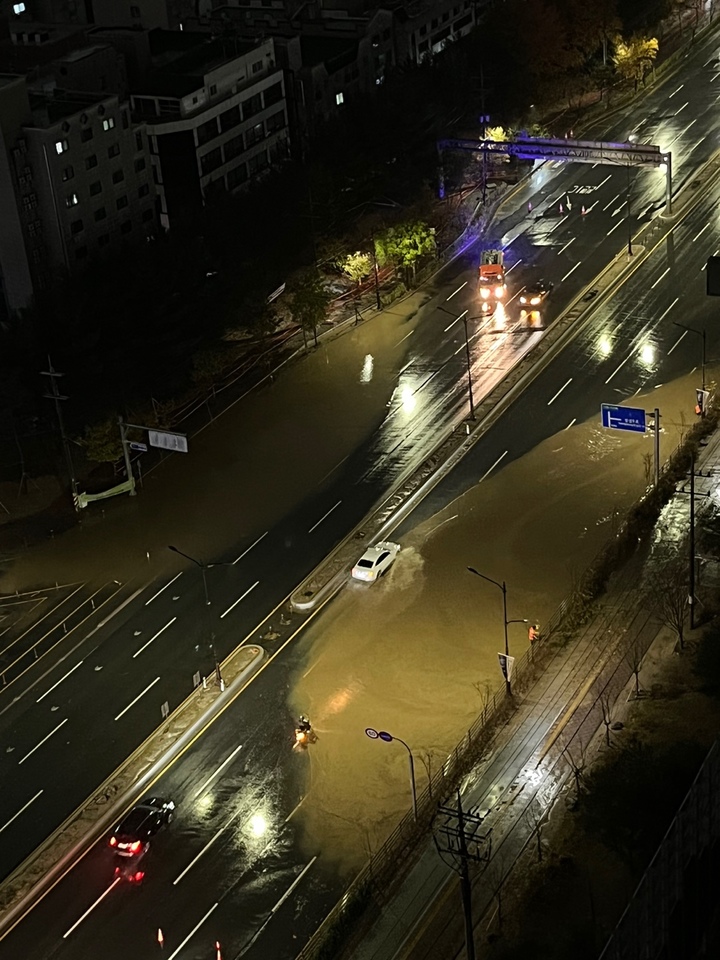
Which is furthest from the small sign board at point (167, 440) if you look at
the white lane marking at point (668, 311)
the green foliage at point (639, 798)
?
the white lane marking at point (668, 311)

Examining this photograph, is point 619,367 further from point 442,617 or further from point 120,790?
point 120,790

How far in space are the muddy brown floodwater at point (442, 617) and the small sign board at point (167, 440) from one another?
Result: 11.5 m

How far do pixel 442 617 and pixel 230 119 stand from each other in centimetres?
4860

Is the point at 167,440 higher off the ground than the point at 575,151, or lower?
lower

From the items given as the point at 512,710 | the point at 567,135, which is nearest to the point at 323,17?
the point at 567,135

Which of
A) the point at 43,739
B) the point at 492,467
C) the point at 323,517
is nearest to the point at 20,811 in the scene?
the point at 43,739

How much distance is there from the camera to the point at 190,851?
61.3m

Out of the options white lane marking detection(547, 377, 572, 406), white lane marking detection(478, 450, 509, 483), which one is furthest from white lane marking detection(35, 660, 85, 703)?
white lane marking detection(547, 377, 572, 406)

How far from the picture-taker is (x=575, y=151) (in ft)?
371

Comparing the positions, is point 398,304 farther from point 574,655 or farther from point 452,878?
point 452,878

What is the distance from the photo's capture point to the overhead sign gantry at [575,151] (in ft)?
364

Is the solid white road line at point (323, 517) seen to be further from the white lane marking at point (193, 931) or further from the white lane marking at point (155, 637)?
the white lane marking at point (193, 931)

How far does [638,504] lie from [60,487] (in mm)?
31719

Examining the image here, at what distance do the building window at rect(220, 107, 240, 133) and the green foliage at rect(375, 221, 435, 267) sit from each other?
13882mm
